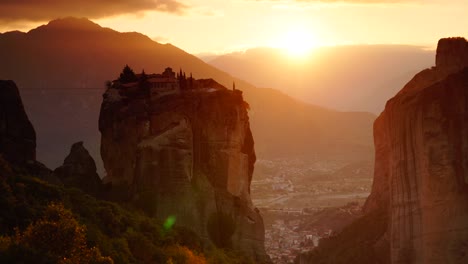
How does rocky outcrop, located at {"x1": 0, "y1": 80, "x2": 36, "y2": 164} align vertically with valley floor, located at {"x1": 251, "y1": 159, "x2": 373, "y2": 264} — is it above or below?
above

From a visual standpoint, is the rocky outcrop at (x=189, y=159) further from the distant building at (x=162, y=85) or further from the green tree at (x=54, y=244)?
the green tree at (x=54, y=244)

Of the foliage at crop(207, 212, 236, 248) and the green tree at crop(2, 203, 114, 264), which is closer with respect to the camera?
the green tree at crop(2, 203, 114, 264)

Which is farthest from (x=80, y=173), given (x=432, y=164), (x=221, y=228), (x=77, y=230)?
(x=77, y=230)

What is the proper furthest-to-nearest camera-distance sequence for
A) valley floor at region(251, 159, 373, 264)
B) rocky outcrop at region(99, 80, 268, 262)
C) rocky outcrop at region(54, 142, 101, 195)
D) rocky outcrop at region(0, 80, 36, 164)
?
valley floor at region(251, 159, 373, 264), rocky outcrop at region(54, 142, 101, 195), rocky outcrop at region(99, 80, 268, 262), rocky outcrop at region(0, 80, 36, 164)

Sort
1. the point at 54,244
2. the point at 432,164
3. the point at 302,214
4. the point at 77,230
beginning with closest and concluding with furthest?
1. the point at 54,244
2. the point at 77,230
3. the point at 432,164
4. the point at 302,214

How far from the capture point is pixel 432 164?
6644cm

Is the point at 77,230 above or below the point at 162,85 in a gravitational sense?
below

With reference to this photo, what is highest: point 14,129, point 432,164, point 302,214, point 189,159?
point 14,129

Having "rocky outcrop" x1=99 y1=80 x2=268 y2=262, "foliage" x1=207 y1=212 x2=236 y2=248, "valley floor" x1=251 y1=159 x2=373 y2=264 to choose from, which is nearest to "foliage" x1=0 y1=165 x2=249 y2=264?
"foliage" x1=207 y1=212 x2=236 y2=248

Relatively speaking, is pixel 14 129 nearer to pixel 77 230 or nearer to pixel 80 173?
pixel 80 173

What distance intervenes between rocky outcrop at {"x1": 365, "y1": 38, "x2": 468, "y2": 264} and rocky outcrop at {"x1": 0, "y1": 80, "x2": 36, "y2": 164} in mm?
24723

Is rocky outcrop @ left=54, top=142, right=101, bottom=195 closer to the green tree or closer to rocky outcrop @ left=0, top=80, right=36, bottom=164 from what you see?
rocky outcrop @ left=0, top=80, right=36, bottom=164

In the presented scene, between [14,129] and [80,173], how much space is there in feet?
22.4

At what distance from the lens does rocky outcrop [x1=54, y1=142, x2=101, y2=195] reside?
65562mm
